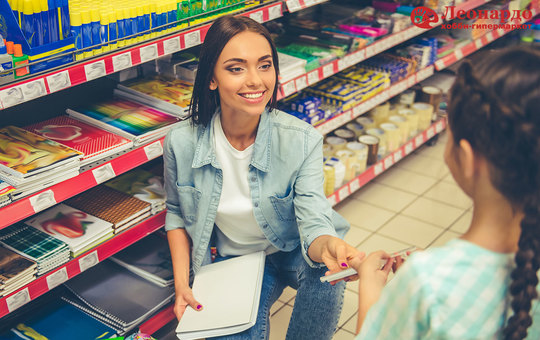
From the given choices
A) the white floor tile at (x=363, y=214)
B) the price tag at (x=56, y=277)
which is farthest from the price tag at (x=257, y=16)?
the white floor tile at (x=363, y=214)

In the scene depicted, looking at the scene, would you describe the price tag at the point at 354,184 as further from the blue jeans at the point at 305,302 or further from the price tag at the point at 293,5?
the blue jeans at the point at 305,302

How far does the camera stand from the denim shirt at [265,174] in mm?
2152

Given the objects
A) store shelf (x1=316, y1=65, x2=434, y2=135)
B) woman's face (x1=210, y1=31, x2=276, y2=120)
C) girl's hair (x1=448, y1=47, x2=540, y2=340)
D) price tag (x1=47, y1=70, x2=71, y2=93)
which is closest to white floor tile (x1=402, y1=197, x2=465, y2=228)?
store shelf (x1=316, y1=65, x2=434, y2=135)

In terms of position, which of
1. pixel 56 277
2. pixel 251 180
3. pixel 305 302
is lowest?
pixel 305 302

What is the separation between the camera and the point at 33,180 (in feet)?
6.29

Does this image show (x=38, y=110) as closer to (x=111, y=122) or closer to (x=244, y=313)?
(x=111, y=122)

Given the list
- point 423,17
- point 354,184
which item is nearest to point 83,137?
point 354,184

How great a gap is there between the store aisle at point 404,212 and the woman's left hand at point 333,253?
903 millimetres

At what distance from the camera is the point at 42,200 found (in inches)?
75.8

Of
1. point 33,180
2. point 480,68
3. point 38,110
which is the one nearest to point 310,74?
point 38,110

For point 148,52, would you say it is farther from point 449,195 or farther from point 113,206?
point 449,195

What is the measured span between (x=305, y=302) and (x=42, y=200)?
976 millimetres

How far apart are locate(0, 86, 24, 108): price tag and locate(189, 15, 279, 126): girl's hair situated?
2.03 feet

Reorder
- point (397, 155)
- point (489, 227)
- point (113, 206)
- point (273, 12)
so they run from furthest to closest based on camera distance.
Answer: point (397, 155)
point (273, 12)
point (113, 206)
point (489, 227)
